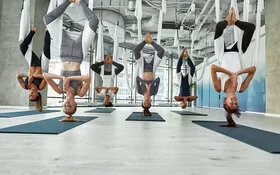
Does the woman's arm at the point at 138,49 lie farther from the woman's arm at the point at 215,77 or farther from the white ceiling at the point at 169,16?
the white ceiling at the point at 169,16

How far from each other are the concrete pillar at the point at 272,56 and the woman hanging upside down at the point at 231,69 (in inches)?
170

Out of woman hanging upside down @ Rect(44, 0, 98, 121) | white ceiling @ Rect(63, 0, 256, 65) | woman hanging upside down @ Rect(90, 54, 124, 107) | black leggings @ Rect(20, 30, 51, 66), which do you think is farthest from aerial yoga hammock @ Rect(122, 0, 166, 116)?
white ceiling @ Rect(63, 0, 256, 65)

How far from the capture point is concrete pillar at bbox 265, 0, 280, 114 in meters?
7.34

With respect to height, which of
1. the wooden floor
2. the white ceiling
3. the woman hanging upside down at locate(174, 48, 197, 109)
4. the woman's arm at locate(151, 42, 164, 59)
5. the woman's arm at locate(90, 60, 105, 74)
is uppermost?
the white ceiling

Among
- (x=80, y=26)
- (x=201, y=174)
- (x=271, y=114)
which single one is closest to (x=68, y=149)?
(x=201, y=174)

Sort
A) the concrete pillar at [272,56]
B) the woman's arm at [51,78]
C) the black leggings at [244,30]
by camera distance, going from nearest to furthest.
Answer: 1. the black leggings at [244,30]
2. the woman's arm at [51,78]
3. the concrete pillar at [272,56]

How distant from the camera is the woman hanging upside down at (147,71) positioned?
5.63 meters

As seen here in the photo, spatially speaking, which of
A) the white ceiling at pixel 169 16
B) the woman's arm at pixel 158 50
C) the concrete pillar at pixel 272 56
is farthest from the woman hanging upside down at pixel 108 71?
the concrete pillar at pixel 272 56

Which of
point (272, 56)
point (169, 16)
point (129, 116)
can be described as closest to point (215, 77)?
point (129, 116)

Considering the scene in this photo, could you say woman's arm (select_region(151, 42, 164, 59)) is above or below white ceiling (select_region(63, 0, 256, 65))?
below

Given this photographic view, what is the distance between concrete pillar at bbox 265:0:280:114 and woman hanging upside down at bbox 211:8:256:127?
432cm

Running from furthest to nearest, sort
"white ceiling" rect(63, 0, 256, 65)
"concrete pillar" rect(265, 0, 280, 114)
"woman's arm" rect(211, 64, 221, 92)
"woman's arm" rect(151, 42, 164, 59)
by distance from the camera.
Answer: "white ceiling" rect(63, 0, 256, 65), "concrete pillar" rect(265, 0, 280, 114), "woman's arm" rect(151, 42, 164, 59), "woman's arm" rect(211, 64, 221, 92)

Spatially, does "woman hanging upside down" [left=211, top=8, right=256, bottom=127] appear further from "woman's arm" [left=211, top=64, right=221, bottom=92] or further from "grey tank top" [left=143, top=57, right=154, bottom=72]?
"grey tank top" [left=143, top=57, right=154, bottom=72]

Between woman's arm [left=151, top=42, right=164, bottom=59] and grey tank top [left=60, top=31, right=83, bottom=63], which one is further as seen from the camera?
woman's arm [left=151, top=42, right=164, bottom=59]
